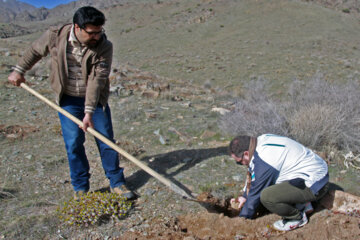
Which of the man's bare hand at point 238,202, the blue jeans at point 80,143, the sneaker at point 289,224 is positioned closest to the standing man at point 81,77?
the blue jeans at point 80,143

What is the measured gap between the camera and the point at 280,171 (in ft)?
8.82

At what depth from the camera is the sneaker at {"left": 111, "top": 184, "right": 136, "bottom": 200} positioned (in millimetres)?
3221

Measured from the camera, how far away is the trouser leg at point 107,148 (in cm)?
311

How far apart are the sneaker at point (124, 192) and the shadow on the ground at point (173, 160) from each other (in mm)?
347

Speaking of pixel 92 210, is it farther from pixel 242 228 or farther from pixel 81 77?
pixel 242 228

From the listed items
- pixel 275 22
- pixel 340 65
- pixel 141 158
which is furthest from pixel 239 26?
pixel 141 158

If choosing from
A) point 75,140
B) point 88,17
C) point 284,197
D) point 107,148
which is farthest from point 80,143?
point 284,197

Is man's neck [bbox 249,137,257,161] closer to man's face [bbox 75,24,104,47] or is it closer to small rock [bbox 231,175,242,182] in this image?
small rock [bbox 231,175,242,182]

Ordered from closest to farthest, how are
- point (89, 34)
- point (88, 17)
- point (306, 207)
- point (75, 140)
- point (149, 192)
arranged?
point (88, 17) → point (89, 34) → point (306, 207) → point (75, 140) → point (149, 192)

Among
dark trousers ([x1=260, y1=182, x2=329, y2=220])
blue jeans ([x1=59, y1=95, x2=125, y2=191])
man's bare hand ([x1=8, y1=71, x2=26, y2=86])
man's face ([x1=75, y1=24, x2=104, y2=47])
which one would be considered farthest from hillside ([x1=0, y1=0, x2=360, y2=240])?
man's face ([x1=75, y1=24, x2=104, y2=47])

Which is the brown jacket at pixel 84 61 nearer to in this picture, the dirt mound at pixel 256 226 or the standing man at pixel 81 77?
the standing man at pixel 81 77

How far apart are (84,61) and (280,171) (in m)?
2.00

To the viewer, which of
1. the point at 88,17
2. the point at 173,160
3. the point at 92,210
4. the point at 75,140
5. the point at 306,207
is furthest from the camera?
the point at 173,160

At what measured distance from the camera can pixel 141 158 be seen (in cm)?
434
